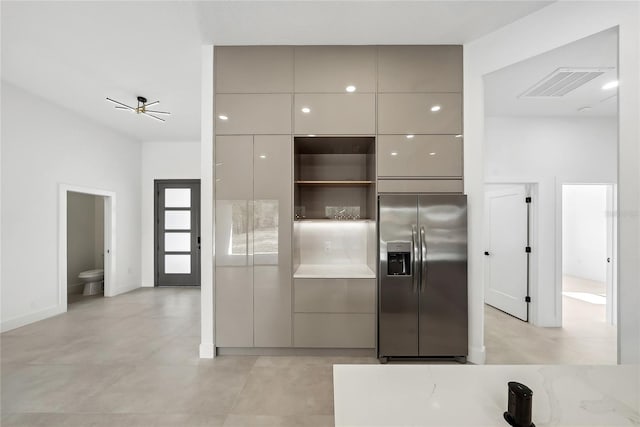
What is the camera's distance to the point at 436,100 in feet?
9.59

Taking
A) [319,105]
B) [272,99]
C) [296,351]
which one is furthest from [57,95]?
[296,351]

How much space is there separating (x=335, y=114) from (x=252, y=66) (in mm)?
984

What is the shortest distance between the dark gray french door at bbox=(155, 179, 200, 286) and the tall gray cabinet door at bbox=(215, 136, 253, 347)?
11.6 ft

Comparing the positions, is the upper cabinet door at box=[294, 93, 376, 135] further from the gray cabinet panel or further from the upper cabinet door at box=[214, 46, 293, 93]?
the gray cabinet panel

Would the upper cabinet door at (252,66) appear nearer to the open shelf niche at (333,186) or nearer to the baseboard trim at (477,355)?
the open shelf niche at (333,186)

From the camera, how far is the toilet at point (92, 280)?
5344 mm

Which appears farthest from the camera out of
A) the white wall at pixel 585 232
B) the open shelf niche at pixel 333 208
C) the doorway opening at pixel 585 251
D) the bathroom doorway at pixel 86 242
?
Answer: the white wall at pixel 585 232

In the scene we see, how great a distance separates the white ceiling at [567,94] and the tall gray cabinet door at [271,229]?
231 cm

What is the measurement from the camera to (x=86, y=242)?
6.15m

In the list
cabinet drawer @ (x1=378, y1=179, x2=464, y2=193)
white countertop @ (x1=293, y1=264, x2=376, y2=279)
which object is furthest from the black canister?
cabinet drawer @ (x1=378, y1=179, x2=464, y2=193)

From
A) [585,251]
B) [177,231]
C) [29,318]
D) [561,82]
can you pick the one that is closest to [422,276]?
[561,82]

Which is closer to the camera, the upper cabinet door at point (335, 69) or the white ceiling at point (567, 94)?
the white ceiling at point (567, 94)

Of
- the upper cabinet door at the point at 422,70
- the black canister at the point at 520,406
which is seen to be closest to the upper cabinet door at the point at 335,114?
the upper cabinet door at the point at 422,70

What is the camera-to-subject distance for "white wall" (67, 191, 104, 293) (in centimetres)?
575
